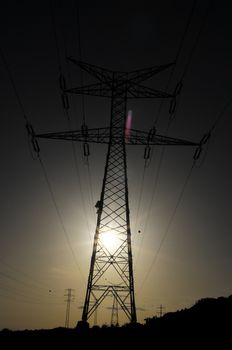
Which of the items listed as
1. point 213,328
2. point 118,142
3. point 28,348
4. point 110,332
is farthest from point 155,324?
point 118,142

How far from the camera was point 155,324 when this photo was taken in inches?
793

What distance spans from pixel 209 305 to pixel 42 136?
13854 millimetres

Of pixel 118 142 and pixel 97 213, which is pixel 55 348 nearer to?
pixel 97 213

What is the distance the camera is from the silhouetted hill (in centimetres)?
1529

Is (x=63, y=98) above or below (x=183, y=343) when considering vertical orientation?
above

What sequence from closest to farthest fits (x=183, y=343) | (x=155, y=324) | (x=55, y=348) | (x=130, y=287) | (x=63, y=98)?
(x=183, y=343)
(x=55, y=348)
(x=155, y=324)
(x=130, y=287)
(x=63, y=98)

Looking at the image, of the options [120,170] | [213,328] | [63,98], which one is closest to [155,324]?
[213,328]

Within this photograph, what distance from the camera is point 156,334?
57.6ft

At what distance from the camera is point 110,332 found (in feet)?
68.1

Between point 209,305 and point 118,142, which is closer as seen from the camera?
point 209,305

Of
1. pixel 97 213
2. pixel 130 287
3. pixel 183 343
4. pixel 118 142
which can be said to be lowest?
pixel 183 343

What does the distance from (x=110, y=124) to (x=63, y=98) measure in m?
3.61

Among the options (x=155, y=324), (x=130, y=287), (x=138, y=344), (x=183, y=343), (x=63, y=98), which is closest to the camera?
(x=183, y=343)

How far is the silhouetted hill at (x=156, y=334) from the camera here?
15.3m
